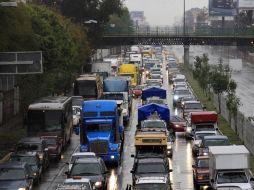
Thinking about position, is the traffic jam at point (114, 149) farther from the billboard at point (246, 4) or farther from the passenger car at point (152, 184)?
the billboard at point (246, 4)

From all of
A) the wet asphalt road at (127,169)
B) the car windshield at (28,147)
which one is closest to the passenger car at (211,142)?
the wet asphalt road at (127,169)

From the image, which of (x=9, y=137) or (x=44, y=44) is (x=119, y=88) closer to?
(x=44, y=44)

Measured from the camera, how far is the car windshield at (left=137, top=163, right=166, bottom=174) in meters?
37.5

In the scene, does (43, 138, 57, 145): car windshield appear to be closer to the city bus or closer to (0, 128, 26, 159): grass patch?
the city bus

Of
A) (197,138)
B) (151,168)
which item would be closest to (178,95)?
(197,138)

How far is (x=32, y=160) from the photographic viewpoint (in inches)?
1636

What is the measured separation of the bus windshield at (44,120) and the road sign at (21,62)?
3116 mm

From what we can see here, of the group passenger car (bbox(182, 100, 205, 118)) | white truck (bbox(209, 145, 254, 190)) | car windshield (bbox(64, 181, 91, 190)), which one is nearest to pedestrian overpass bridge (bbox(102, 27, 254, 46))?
passenger car (bbox(182, 100, 205, 118))

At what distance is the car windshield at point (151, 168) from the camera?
37531 millimetres

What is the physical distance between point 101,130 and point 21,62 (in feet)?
27.7

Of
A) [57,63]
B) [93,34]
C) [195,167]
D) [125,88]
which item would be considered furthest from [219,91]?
[93,34]

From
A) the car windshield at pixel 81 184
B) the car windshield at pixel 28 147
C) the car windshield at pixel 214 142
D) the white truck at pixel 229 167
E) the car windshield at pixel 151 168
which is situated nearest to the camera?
the car windshield at pixel 81 184

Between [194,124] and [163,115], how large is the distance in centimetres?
442

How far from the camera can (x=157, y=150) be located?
153 ft
